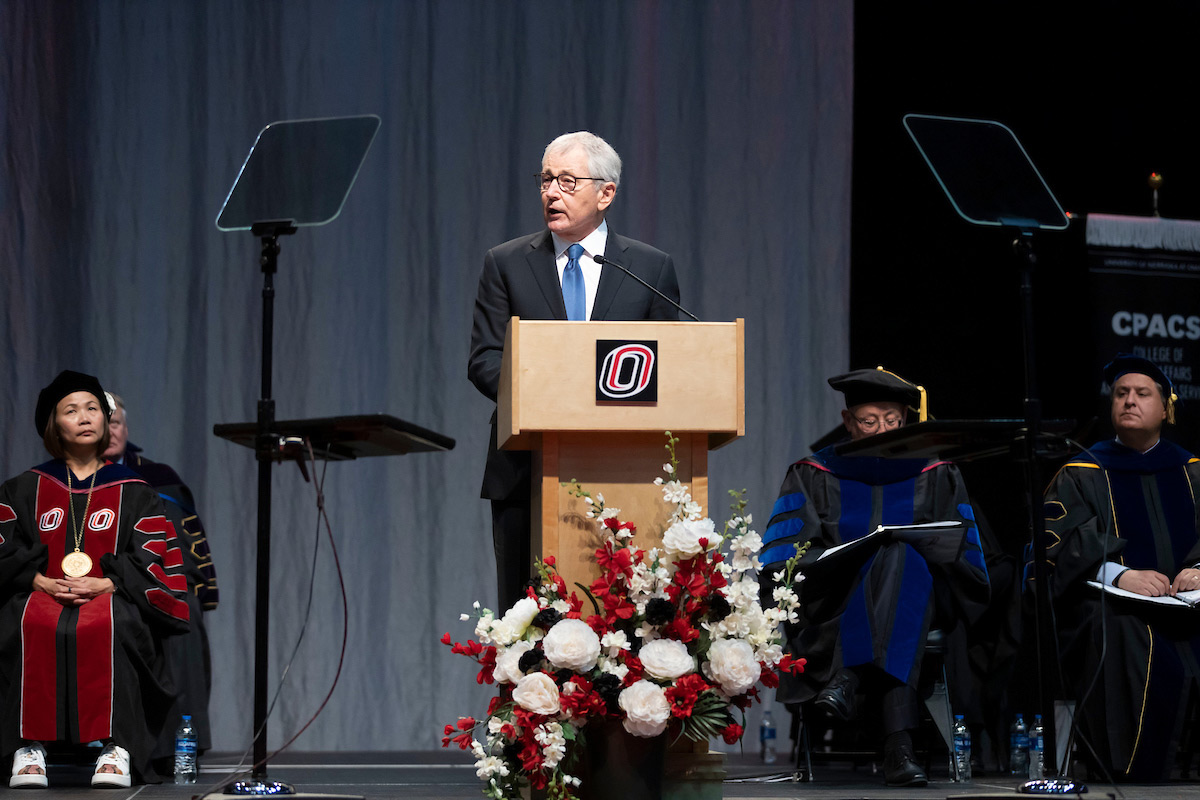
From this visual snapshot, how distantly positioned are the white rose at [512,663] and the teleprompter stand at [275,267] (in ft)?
2.30

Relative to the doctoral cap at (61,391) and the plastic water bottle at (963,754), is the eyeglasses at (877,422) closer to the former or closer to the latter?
the plastic water bottle at (963,754)

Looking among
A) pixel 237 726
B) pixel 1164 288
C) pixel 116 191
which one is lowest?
pixel 237 726

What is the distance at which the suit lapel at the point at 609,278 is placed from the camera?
337 cm

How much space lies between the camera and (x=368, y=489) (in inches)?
254

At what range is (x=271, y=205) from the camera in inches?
163

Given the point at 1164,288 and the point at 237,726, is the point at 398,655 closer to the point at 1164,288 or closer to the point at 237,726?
the point at 237,726

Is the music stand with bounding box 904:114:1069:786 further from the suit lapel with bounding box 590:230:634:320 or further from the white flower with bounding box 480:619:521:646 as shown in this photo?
the white flower with bounding box 480:619:521:646

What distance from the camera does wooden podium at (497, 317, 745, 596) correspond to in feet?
9.55

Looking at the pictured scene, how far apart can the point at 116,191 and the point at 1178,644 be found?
497 cm

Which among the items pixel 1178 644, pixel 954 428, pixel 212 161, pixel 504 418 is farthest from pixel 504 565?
pixel 212 161

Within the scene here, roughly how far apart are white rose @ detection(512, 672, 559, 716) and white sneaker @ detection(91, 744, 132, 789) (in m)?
2.17

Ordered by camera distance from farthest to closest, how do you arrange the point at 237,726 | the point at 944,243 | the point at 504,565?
the point at 944,243 → the point at 237,726 → the point at 504,565

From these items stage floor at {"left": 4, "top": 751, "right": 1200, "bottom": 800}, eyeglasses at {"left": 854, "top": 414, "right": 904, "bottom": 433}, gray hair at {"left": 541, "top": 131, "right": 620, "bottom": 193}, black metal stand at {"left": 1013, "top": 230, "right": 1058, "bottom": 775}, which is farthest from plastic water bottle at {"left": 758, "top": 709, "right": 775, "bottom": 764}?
gray hair at {"left": 541, "top": 131, "right": 620, "bottom": 193}

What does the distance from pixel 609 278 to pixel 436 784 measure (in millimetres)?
2022
